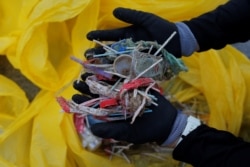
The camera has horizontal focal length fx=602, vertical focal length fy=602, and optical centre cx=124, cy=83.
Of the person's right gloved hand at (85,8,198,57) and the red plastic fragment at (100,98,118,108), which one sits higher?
the person's right gloved hand at (85,8,198,57)

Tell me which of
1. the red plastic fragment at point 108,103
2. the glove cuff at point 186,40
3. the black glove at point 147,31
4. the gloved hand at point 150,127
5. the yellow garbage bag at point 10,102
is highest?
the black glove at point 147,31

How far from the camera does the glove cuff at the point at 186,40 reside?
108 cm

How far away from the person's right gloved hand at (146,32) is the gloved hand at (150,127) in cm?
10

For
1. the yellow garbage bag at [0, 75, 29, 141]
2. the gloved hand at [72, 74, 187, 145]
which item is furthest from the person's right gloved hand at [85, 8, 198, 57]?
the yellow garbage bag at [0, 75, 29, 141]

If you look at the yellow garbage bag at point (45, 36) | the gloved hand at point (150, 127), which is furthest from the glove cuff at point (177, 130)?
the yellow garbage bag at point (45, 36)

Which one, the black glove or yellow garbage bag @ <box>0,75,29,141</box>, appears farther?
yellow garbage bag @ <box>0,75,29,141</box>

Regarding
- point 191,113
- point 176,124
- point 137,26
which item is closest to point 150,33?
point 137,26

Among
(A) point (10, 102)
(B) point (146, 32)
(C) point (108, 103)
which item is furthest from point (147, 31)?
(A) point (10, 102)

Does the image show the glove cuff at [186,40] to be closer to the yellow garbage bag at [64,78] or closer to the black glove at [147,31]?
the black glove at [147,31]

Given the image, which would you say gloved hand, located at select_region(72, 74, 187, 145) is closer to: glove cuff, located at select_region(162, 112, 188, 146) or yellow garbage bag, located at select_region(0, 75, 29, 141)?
glove cuff, located at select_region(162, 112, 188, 146)

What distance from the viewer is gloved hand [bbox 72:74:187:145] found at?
39.4 inches

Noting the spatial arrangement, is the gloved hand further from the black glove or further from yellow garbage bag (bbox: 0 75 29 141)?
yellow garbage bag (bbox: 0 75 29 141)

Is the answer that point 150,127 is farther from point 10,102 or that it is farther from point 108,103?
point 10,102

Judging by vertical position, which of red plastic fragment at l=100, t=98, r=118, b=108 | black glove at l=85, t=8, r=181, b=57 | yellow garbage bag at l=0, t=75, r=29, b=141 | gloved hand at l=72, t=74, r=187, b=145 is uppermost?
black glove at l=85, t=8, r=181, b=57
